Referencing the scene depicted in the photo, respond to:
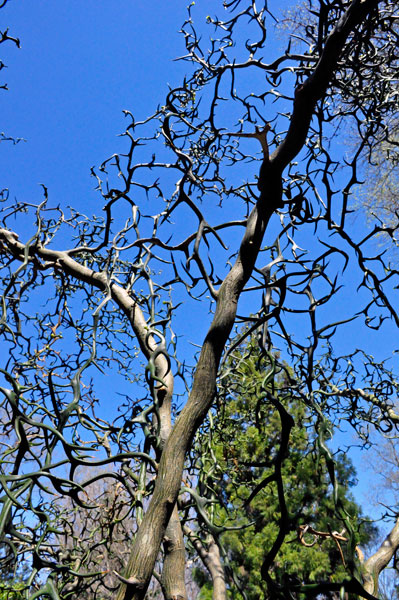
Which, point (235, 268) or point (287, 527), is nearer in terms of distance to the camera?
point (287, 527)

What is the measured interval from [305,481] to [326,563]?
1.16 m

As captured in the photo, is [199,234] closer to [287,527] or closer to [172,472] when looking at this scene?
[172,472]

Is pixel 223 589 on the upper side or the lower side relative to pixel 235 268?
lower

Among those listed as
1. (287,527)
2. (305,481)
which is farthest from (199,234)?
(305,481)

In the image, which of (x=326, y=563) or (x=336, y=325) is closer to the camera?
(x=336, y=325)

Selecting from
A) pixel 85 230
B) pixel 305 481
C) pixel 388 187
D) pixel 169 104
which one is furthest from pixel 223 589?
pixel 305 481

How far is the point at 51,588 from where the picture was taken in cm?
84

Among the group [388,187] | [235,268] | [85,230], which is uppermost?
[388,187]

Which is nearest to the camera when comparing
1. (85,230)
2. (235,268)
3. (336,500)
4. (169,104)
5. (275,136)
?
(336,500)

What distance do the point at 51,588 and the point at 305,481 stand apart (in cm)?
776

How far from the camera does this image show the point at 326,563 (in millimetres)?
7875

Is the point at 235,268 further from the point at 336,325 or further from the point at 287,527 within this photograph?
the point at 287,527

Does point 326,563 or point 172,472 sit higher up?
point 326,563

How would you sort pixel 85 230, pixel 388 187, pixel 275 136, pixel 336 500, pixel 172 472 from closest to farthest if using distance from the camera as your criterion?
1. pixel 336 500
2. pixel 172 472
3. pixel 275 136
4. pixel 85 230
5. pixel 388 187
